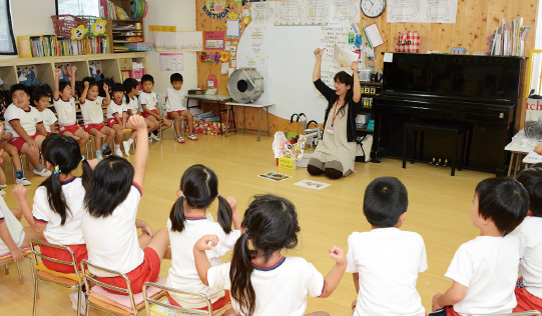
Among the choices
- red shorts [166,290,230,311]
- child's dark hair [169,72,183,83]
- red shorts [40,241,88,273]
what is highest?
child's dark hair [169,72,183,83]

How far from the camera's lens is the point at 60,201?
2.43 m

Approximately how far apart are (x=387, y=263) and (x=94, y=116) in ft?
17.6

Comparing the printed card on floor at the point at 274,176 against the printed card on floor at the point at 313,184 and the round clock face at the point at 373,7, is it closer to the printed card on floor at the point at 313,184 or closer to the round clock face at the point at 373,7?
the printed card on floor at the point at 313,184

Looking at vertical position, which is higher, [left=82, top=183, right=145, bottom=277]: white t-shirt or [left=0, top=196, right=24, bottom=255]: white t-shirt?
[left=82, top=183, right=145, bottom=277]: white t-shirt

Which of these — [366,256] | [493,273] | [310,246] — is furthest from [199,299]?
[310,246]

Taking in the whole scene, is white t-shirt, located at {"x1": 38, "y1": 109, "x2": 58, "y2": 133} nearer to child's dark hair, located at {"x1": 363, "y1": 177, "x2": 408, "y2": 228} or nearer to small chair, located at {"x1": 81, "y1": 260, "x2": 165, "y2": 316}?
small chair, located at {"x1": 81, "y1": 260, "x2": 165, "y2": 316}

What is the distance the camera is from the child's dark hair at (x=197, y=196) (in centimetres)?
205

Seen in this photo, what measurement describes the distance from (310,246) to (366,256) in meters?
1.80

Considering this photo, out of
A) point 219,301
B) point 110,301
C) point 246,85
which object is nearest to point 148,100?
point 246,85

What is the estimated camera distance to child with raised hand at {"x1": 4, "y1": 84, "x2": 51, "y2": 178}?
17.2 feet

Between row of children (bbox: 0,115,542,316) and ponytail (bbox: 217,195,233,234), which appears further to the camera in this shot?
ponytail (bbox: 217,195,233,234)

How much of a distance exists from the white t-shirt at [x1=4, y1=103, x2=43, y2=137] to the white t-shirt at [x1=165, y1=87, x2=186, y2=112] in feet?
7.29

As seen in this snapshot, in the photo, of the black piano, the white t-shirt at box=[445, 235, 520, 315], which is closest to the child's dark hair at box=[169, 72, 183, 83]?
the black piano

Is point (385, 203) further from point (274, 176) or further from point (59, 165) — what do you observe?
point (274, 176)
